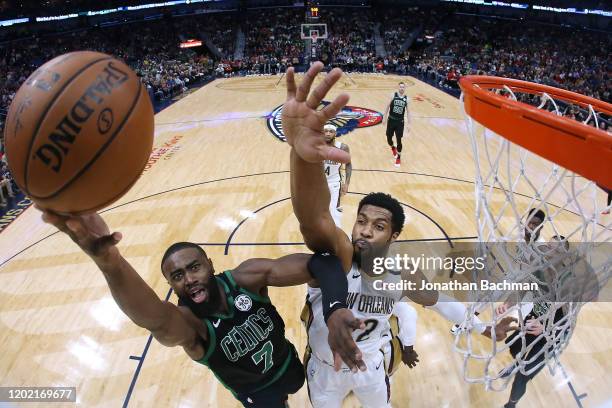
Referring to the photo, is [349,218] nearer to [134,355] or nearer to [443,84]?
[134,355]

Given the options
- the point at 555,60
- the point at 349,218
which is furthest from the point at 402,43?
the point at 349,218

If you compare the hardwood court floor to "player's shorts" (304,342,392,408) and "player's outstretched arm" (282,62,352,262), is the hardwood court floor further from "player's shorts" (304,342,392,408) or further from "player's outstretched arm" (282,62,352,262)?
"player's outstretched arm" (282,62,352,262)

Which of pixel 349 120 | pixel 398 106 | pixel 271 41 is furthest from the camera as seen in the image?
pixel 271 41

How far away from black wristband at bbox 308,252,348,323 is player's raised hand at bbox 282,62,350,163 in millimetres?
432

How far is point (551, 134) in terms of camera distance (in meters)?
1.53

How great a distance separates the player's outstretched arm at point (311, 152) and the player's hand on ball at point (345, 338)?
11.9 inches

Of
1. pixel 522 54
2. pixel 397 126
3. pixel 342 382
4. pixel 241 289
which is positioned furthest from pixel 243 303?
pixel 522 54

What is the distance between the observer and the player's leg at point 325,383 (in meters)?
2.11

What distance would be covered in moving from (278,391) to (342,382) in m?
0.36

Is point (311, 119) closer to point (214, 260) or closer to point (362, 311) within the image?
point (362, 311)

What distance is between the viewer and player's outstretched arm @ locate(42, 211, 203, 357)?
125 cm

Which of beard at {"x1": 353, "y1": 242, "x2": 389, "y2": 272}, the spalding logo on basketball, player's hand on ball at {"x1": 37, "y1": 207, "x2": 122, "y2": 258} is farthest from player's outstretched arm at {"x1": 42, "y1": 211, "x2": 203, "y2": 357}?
beard at {"x1": 353, "y1": 242, "x2": 389, "y2": 272}

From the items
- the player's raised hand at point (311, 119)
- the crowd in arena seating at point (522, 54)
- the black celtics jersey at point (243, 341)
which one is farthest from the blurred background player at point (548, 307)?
the crowd in arena seating at point (522, 54)

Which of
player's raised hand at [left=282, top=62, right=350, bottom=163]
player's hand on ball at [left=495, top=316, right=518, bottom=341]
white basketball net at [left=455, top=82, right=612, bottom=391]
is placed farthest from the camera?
player's hand on ball at [left=495, top=316, right=518, bottom=341]
